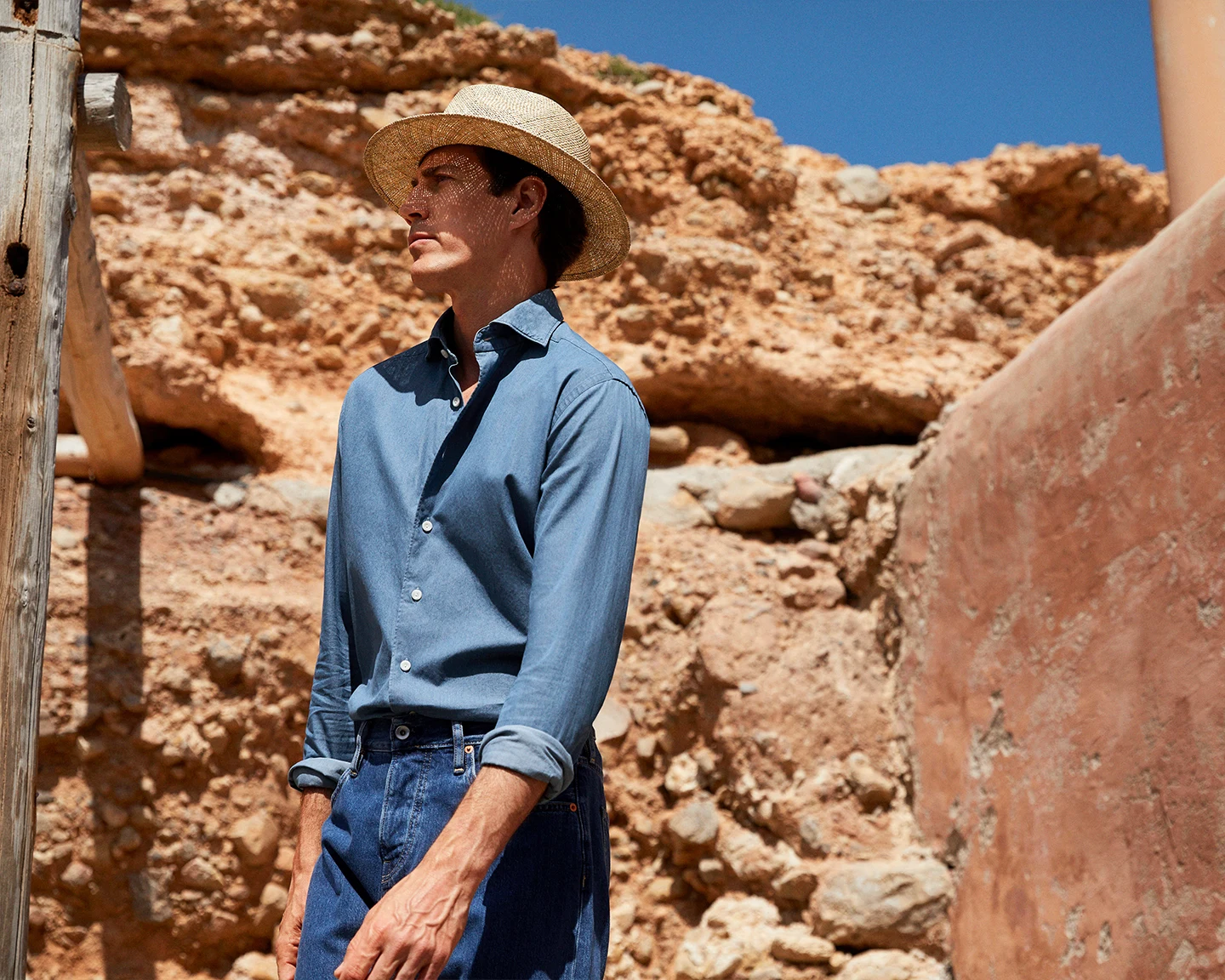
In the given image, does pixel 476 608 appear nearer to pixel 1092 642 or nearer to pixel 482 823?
pixel 482 823

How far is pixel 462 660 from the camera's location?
64.2 inches

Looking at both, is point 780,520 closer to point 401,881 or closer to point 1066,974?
point 1066,974

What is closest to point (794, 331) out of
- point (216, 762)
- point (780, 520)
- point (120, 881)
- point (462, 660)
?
point (780, 520)

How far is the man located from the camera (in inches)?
59.1

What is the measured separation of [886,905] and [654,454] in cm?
242

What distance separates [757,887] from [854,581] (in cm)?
126

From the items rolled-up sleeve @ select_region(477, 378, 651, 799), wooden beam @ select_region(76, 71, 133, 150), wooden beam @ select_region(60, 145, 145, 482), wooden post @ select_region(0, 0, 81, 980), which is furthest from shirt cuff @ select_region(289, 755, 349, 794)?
wooden beam @ select_region(60, 145, 145, 482)

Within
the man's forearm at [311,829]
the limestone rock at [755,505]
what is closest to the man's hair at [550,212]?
the man's forearm at [311,829]

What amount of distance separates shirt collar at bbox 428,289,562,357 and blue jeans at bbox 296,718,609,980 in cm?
63

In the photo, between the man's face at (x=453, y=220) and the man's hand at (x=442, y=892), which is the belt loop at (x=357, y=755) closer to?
the man's hand at (x=442, y=892)

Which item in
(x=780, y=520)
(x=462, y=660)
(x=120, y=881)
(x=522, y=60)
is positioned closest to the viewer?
(x=462, y=660)

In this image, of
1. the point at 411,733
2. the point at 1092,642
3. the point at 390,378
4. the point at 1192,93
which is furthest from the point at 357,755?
the point at 1192,93

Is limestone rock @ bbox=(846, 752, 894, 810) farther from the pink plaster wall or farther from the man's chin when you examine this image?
the man's chin

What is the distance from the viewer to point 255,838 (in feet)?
12.6
